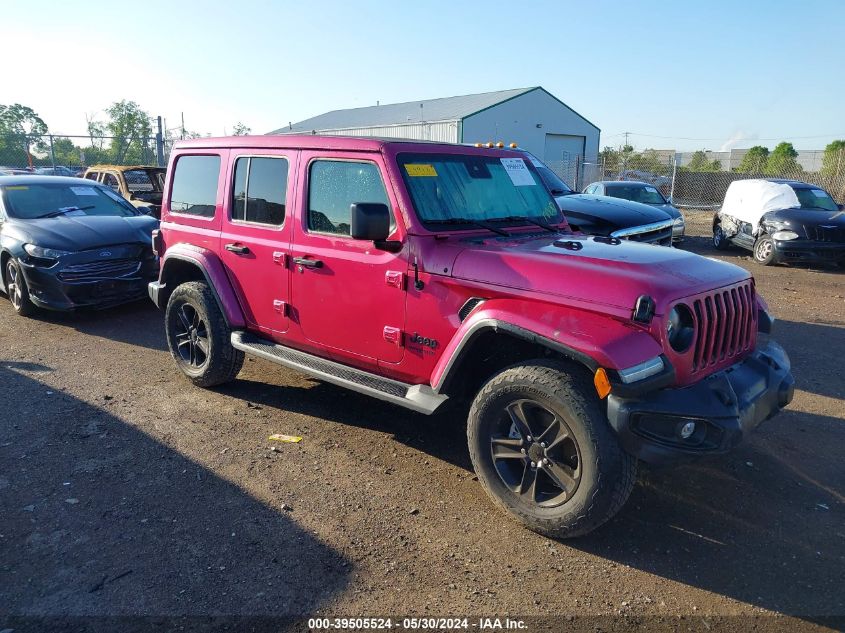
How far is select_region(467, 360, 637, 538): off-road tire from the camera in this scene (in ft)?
10.1

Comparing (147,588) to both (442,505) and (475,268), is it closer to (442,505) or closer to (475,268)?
(442,505)

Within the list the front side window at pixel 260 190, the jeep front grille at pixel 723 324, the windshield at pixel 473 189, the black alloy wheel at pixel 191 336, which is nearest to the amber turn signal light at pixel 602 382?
the jeep front grille at pixel 723 324

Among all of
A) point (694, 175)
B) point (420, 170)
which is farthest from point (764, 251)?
point (694, 175)

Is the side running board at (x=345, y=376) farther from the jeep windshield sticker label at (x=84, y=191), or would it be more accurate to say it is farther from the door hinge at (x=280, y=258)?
the jeep windshield sticker label at (x=84, y=191)

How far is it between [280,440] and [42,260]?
477 centimetres

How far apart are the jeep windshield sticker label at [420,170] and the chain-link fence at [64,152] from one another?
15.3 m

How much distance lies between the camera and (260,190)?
479 cm

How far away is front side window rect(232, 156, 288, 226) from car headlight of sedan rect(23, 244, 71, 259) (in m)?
3.71

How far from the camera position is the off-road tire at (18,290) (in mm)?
7711

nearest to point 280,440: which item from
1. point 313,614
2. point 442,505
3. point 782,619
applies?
point 442,505

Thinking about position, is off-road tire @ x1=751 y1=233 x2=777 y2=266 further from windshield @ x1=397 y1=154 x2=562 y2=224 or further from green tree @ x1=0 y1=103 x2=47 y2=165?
green tree @ x1=0 y1=103 x2=47 y2=165

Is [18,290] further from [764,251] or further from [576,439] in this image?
[764,251]

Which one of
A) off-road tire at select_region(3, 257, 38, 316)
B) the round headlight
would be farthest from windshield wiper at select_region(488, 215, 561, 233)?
off-road tire at select_region(3, 257, 38, 316)

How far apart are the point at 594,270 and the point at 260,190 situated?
2.66m
